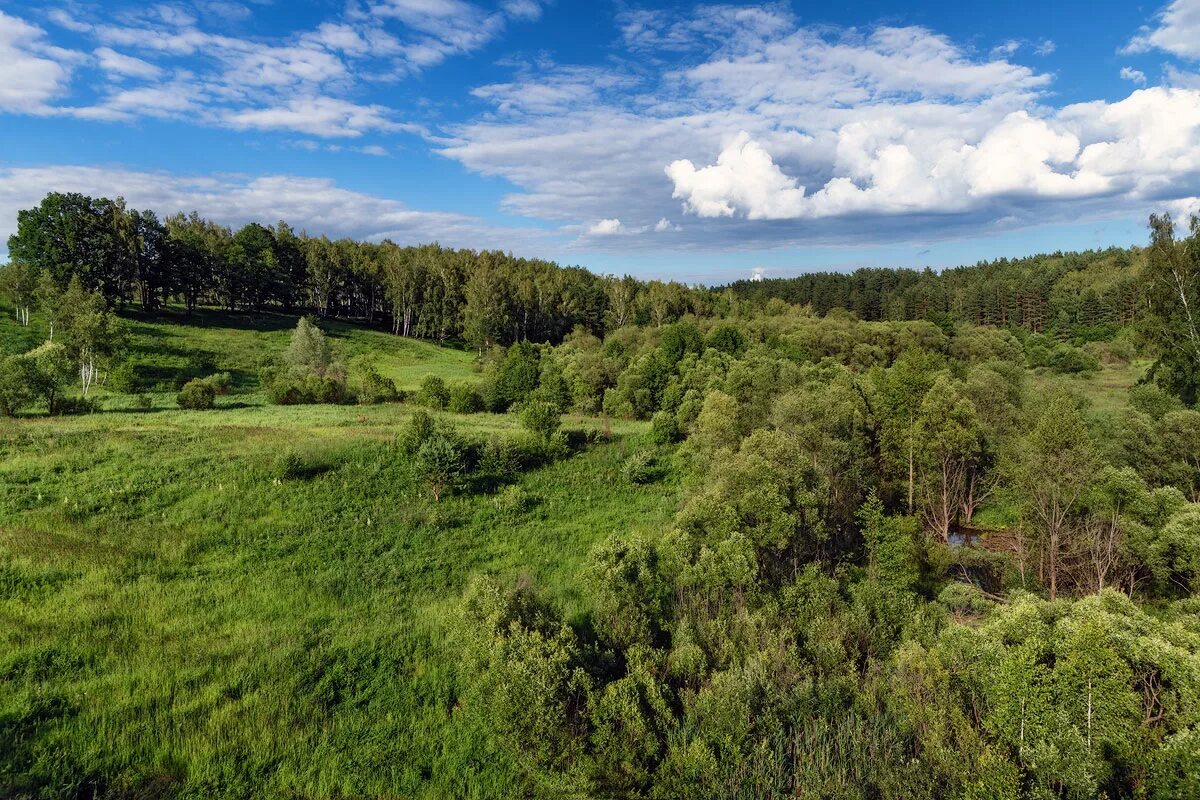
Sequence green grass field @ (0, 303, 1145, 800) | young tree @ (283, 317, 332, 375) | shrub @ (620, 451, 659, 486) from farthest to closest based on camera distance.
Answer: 1. young tree @ (283, 317, 332, 375)
2. shrub @ (620, 451, 659, 486)
3. green grass field @ (0, 303, 1145, 800)

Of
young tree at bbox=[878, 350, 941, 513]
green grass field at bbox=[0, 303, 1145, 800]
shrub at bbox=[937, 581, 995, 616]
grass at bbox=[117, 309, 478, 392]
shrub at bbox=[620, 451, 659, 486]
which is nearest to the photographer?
green grass field at bbox=[0, 303, 1145, 800]

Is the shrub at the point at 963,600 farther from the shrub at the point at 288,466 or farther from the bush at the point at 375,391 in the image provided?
the bush at the point at 375,391

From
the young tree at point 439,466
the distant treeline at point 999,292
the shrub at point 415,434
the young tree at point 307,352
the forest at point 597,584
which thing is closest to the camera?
the forest at point 597,584

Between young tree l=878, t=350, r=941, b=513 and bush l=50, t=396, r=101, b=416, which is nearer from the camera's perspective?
young tree l=878, t=350, r=941, b=513

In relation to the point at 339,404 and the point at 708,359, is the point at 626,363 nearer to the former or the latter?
the point at 708,359

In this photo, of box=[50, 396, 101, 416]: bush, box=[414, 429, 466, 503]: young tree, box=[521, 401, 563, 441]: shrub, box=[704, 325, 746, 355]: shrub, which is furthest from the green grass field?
box=[704, 325, 746, 355]: shrub

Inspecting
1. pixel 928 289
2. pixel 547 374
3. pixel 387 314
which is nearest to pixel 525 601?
pixel 547 374

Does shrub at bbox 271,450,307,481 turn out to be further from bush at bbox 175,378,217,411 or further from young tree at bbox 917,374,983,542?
young tree at bbox 917,374,983,542

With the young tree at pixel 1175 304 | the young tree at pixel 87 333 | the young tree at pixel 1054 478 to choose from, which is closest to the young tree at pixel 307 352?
the young tree at pixel 87 333
